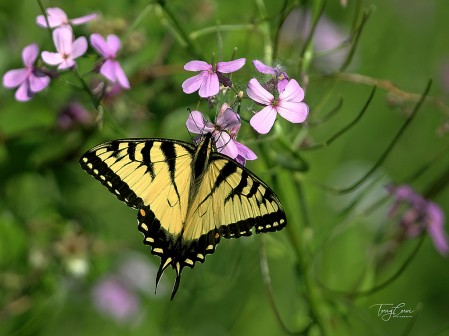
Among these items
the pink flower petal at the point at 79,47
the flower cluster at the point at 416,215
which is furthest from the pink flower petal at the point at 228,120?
the flower cluster at the point at 416,215

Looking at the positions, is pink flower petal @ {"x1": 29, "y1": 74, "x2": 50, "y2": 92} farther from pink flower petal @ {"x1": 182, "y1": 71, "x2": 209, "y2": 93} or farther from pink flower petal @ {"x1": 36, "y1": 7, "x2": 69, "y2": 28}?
pink flower petal @ {"x1": 182, "y1": 71, "x2": 209, "y2": 93}

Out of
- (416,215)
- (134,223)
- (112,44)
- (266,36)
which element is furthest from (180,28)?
(134,223)

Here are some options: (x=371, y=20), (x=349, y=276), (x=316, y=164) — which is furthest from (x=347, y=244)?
(x=371, y=20)

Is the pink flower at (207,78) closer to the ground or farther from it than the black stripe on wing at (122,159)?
farther from it

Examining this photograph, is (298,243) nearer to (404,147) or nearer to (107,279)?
(107,279)

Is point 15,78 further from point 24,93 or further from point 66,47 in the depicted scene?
point 66,47

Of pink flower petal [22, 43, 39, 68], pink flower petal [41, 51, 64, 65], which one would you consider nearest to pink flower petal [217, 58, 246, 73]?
pink flower petal [41, 51, 64, 65]

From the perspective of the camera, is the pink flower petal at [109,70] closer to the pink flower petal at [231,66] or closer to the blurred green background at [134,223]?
the blurred green background at [134,223]

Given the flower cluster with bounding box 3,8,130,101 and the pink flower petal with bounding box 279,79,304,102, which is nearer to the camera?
the pink flower petal with bounding box 279,79,304,102
